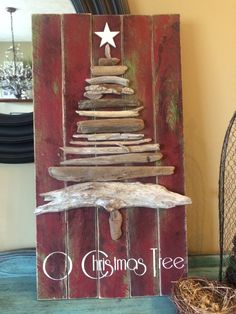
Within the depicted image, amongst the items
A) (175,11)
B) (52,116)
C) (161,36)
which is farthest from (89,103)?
(175,11)

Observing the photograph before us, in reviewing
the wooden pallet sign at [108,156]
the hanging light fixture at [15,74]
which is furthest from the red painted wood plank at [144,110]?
the hanging light fixture at [15,74]

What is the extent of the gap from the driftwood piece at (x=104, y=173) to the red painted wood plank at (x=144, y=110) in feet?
0.10

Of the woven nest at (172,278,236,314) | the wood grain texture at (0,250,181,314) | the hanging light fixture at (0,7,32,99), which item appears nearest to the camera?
the woven nest at (172,278,236,314)

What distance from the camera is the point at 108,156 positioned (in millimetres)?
1073

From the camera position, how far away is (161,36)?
3.58 feet

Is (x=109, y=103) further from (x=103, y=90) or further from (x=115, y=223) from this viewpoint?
(x=115, y=223)

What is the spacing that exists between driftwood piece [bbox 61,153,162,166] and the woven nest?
0.35m

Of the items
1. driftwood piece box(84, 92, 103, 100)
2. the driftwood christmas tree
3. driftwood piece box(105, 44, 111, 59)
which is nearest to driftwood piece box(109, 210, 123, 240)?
the driftwood christmas tree

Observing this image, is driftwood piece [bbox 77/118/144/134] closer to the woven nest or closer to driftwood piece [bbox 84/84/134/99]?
driftwood piece [bbox 84/84/134/99]

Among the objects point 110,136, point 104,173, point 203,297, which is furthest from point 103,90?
point 203,297

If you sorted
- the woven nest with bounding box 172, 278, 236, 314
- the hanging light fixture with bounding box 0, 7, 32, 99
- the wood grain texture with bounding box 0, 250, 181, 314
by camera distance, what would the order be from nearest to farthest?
the woven nest with bounding box 172, 278, 236, 314 < the wood grain texture with bounding box 0, 250, 181, 314 < the hanging light fixture with bounding box 0, 7, 32, 99

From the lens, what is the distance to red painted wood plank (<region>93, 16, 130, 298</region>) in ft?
3.52

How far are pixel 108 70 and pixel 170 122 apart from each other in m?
0.24

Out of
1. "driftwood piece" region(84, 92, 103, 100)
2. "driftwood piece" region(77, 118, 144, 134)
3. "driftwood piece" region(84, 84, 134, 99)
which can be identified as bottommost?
"driftwood piece" region(77, 118, 144, 134)
